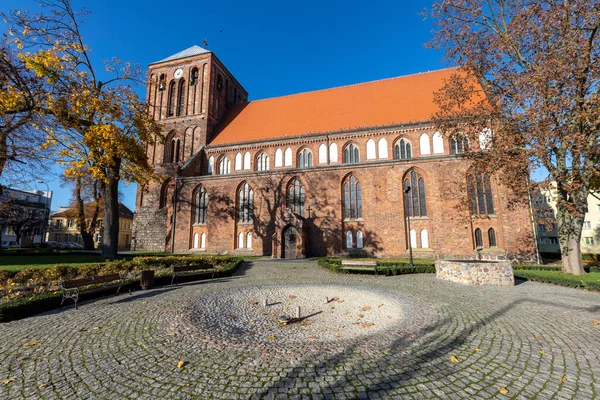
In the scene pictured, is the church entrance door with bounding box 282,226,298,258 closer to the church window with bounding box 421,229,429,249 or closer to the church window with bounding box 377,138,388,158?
the church window with bounding box 421,229,429,249

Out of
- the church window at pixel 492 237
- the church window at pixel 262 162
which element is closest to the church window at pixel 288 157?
the church window at pixel 262 162

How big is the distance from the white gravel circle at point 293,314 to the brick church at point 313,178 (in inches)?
385

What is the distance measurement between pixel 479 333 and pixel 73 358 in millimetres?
6629

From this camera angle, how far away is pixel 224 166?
2828cm

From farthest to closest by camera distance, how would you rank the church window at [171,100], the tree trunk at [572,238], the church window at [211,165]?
the church window at [171,100], the church window at [211,165], the tree trunk at [572,238]

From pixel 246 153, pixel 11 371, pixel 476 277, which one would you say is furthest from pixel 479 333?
pixel 246 153

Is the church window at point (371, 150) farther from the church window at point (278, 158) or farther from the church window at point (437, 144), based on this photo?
the church window at point (278, 158)

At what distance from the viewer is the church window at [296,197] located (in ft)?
76.3

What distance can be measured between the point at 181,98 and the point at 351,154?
21.6m

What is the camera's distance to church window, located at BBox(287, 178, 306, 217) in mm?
23266

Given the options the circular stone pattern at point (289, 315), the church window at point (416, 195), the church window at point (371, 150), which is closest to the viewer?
the circular stone pattern at point (289, 315)

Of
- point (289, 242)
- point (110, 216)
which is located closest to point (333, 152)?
point (289, 242)

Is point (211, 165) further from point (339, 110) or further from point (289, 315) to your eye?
point (289, 315)

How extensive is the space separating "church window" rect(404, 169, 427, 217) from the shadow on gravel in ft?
53.9
